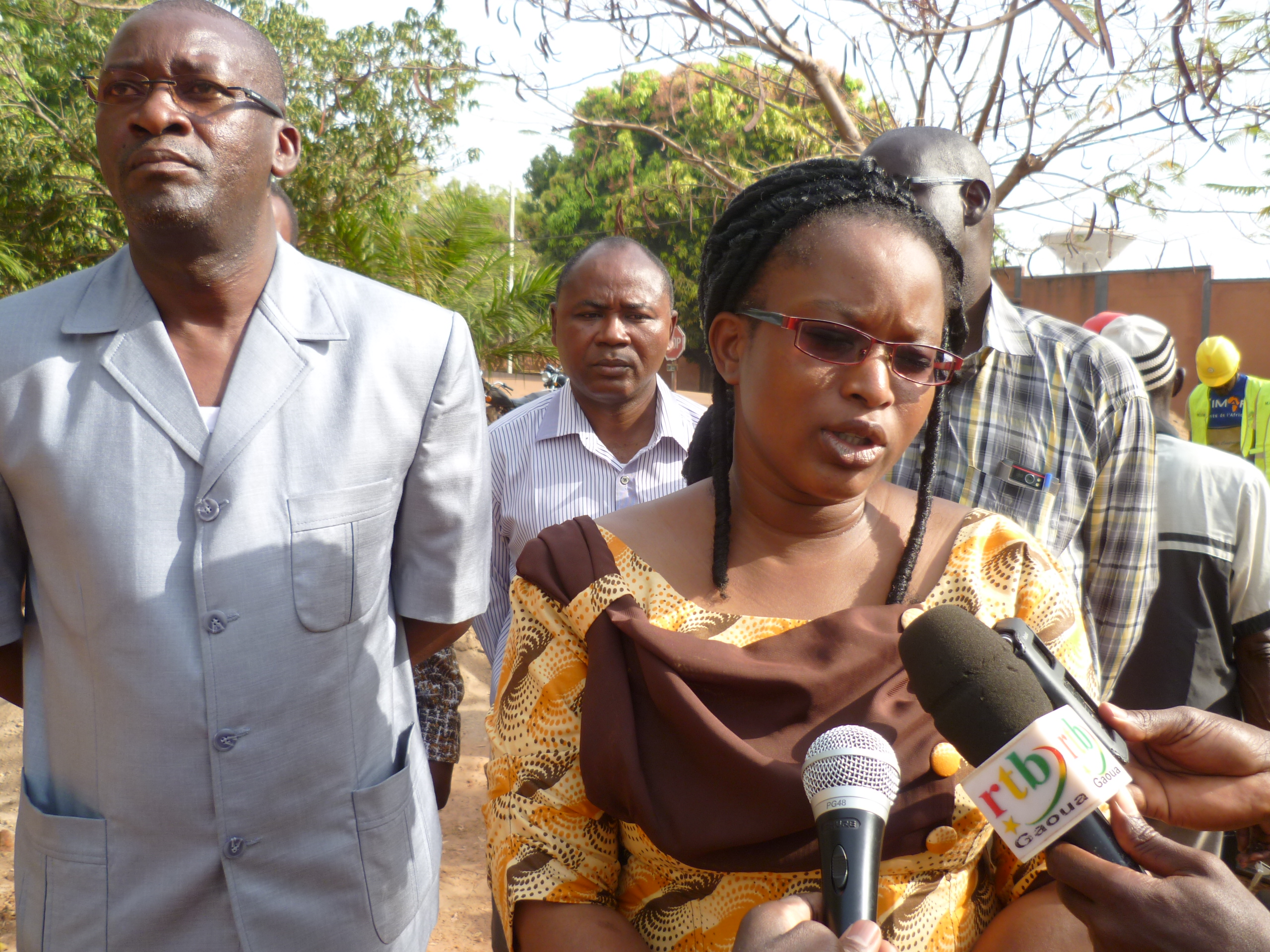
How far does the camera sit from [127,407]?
1974 millimetres

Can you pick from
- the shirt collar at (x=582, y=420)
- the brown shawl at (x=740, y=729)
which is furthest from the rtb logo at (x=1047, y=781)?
the shirt collar at (x=582, y=420)

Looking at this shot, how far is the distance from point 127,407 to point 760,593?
127cm

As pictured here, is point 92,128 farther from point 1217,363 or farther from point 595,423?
point 1217,363

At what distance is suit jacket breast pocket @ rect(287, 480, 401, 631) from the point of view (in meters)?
2.02

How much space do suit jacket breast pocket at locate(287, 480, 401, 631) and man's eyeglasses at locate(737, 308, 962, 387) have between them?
95 centimetres

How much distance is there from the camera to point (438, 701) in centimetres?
355

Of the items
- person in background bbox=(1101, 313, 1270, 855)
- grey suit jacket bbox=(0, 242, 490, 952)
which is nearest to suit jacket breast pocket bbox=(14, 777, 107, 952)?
grey suit jacket bbox=(0, 242, 490, 952)

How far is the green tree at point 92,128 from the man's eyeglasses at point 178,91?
22.6ft

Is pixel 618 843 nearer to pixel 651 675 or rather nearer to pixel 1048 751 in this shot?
pixel 651 675

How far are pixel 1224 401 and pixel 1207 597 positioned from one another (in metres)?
6.21

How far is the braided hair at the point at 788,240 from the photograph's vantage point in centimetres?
177

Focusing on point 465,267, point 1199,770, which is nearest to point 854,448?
point 1199,770

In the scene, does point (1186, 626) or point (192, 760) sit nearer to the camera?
point (192, 760)

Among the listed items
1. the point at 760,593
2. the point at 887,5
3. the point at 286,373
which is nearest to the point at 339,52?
the point at 887,5
